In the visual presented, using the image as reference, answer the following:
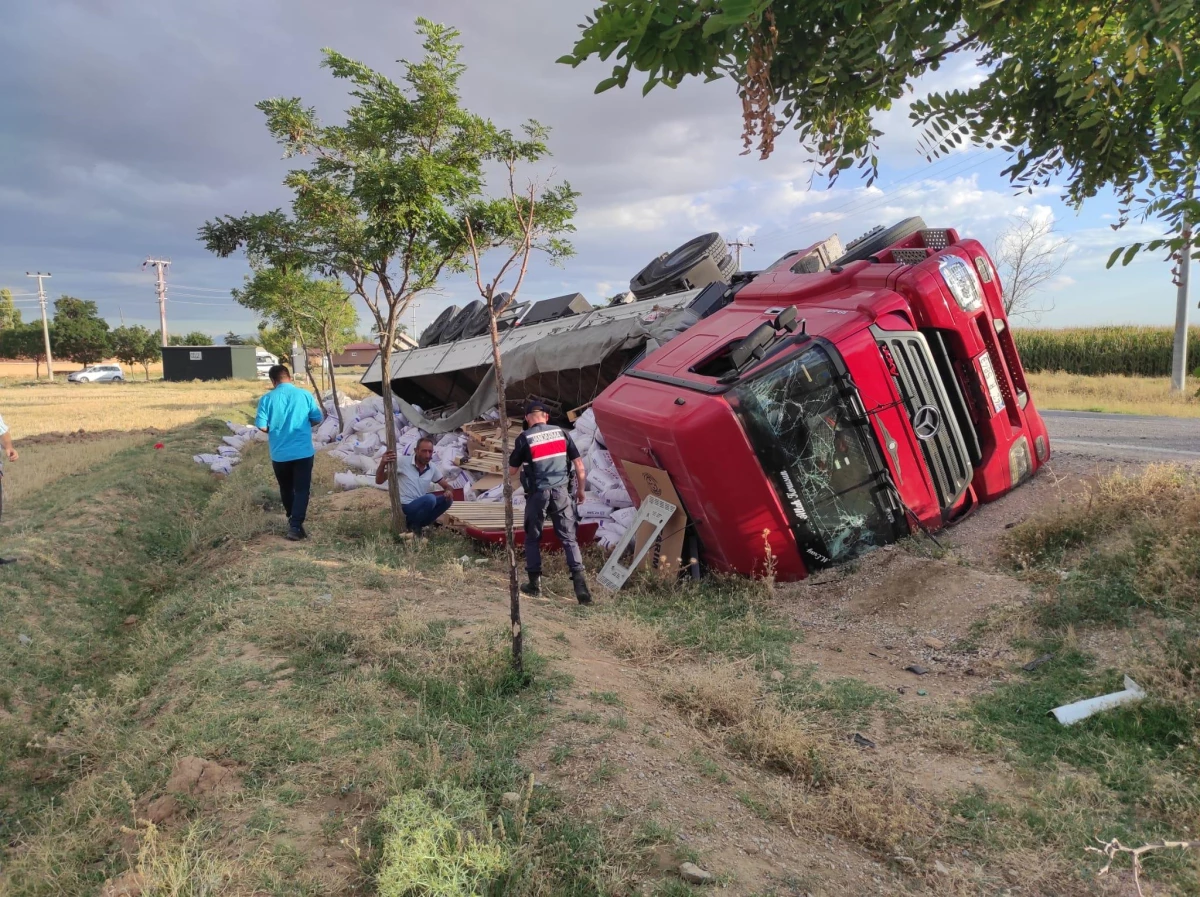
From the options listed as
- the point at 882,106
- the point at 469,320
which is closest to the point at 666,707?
the point at 882,106

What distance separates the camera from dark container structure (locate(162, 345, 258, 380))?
47375 mm

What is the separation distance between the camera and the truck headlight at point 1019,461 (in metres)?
6.56

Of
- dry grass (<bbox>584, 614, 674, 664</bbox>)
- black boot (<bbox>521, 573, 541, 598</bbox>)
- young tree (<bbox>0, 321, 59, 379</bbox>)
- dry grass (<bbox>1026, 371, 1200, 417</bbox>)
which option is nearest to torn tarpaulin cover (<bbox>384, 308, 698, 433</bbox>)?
black boot (<bbox>521, 573, 541, 598</bbox>)

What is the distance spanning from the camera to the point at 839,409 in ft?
18.3

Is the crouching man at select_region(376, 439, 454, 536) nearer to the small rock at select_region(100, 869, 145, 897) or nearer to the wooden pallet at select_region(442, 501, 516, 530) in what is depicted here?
the wooden pallet at select_region(442, 501, 516, 530)

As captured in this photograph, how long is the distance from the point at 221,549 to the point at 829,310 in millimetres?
6357

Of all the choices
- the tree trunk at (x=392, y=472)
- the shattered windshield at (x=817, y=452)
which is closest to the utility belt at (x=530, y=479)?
the shattered windshield at (x=817, y=452)

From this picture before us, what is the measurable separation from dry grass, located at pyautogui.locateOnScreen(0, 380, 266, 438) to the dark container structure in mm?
11956

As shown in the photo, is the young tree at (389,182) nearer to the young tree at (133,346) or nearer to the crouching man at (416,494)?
the crouching man at (416,494)

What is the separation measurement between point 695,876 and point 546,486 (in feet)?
12.6

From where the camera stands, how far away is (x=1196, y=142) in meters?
2.77

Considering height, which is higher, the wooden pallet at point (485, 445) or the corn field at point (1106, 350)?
the corn field at point (1106, 350)

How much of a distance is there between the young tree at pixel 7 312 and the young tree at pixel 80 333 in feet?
27.3

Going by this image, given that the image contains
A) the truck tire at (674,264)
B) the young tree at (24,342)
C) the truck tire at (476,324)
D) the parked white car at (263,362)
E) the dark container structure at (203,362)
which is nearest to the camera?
the truck tire at (674,264)
